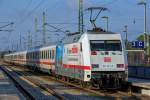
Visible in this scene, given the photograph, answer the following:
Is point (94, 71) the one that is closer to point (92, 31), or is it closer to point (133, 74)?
point (92, 31)

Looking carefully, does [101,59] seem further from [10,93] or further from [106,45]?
[10,93]

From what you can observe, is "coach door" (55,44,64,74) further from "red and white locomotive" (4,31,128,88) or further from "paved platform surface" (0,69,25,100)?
"paved platform surface" (0,69,25,100)

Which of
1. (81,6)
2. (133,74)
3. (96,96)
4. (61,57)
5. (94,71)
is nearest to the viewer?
(96,96)

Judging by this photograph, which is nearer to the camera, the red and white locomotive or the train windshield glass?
the red and white locomotive

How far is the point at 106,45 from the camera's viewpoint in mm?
25156

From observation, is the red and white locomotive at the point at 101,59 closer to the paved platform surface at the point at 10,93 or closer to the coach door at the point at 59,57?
the paved platform surface at the point at 10,93

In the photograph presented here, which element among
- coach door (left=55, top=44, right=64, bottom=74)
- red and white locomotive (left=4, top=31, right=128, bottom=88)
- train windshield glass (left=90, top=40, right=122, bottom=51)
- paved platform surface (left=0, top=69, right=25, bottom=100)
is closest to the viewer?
paved platform surface (left=0, top=69, right=25, bottom=100)

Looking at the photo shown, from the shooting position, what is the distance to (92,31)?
26.1 meters

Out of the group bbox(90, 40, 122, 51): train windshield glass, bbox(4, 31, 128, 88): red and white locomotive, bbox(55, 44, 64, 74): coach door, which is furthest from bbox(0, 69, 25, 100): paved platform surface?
bbox(55, 44, 64, 74): coach door

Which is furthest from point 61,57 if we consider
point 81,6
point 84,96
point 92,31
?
point 81,6

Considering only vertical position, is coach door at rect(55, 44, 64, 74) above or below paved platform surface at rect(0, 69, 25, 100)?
above

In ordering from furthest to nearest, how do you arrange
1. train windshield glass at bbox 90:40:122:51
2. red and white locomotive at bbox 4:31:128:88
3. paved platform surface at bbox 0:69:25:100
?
1. train windshield glass at bbox 90:40:122:51
2. red and white locomotive at bbox 4:31:128:88
3. paved platform surface at bbox 0:69:25:100

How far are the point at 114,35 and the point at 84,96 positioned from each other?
180 inches

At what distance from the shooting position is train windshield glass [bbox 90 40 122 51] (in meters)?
25.0
